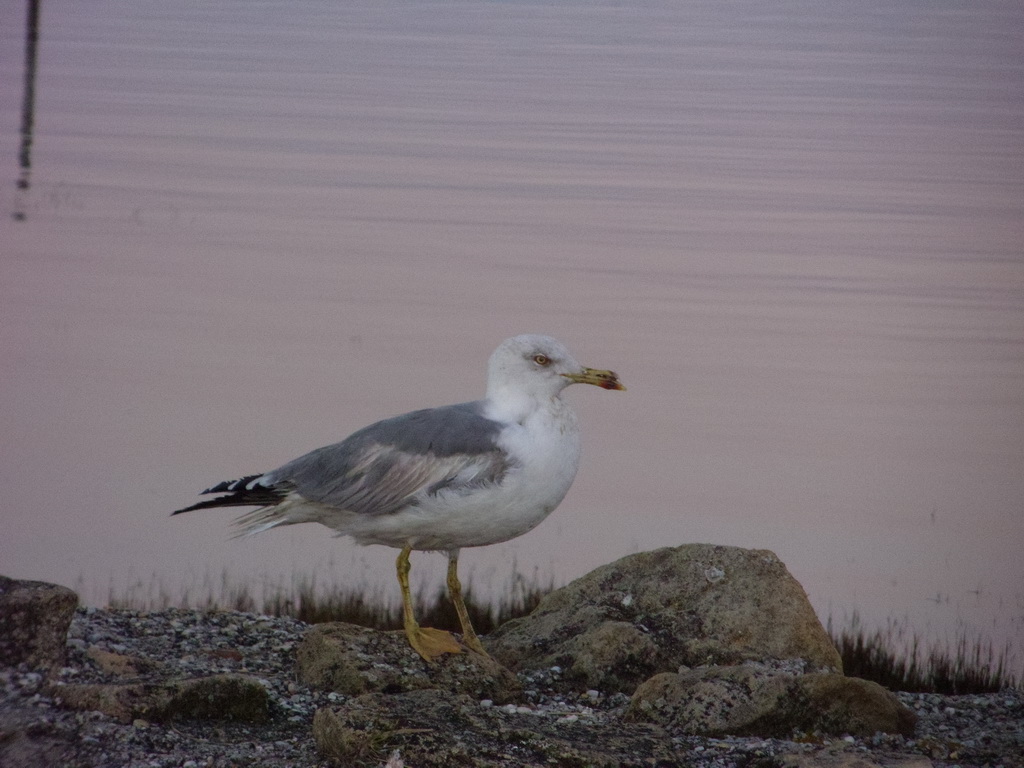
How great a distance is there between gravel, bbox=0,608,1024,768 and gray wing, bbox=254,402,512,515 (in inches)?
30.8

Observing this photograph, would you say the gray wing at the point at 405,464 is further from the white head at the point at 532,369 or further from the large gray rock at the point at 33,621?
the large gray rock at the point at 33,621

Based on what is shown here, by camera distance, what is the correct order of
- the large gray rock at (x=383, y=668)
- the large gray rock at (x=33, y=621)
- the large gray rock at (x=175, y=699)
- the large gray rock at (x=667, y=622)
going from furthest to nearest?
the large gray rock at (x=667, y=622)
the large gray rock at (x=383, y=668)
the large gray rock at (x=33, y=621)
the large gray rock at (x=175, y=699)

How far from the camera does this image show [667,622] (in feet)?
24.8

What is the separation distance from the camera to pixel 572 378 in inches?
287

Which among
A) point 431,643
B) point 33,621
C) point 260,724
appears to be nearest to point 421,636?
point 431,643

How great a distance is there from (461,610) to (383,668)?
90 cm

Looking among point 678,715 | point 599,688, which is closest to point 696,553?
point 599,688

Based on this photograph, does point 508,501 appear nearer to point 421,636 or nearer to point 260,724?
point 421,636

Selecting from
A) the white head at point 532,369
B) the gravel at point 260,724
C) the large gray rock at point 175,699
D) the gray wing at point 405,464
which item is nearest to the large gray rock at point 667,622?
the gravel at point 260,724

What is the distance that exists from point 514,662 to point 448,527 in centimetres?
84

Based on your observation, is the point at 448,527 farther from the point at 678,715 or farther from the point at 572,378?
the point at 678,715

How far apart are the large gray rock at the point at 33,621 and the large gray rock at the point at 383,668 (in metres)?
1.05

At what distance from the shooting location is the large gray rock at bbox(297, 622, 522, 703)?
6.52 m

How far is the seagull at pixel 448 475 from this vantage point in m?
6.94
